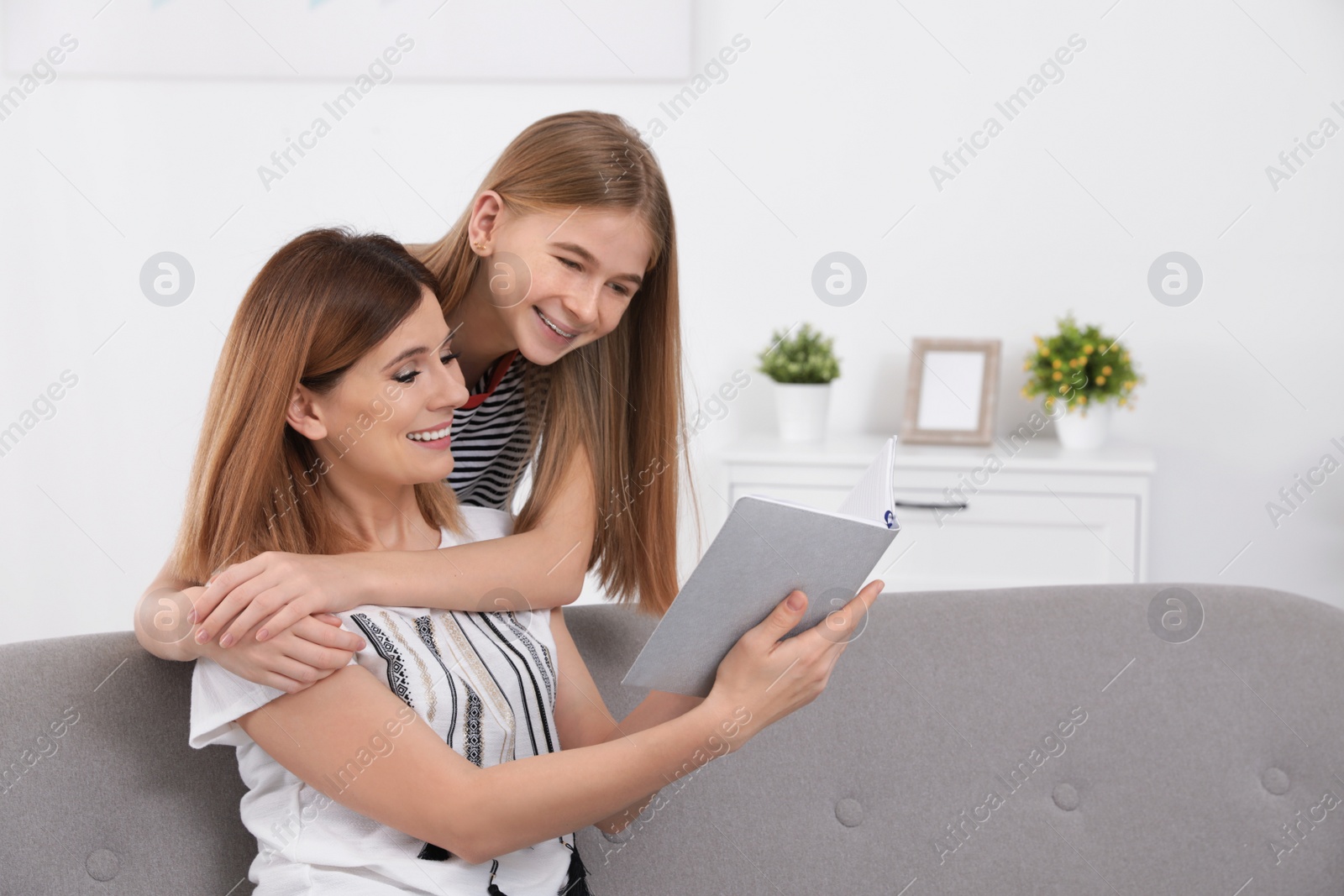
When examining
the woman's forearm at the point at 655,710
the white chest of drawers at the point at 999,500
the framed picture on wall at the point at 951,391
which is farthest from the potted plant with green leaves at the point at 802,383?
the woman's forearm at the point at 655,710

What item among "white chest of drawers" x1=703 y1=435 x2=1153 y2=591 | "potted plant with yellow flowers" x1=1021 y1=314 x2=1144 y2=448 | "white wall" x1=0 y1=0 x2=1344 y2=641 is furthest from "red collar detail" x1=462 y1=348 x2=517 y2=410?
"potted plant with yellow flowers" x1=1021 y1=314 x2=1144 y2=448

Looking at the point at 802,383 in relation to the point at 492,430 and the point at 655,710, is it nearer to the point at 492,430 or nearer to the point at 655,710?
the point at 492,430

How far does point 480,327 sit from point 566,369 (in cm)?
13

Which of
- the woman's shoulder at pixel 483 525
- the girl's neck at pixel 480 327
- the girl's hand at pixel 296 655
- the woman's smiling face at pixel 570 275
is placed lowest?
the girl's hand at pixel 296 655

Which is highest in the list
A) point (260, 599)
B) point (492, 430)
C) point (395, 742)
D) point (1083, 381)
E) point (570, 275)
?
point (1083, 381)

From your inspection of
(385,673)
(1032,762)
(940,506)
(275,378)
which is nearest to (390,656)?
(385,673)

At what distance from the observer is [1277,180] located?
301cm

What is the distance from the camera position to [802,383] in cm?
300

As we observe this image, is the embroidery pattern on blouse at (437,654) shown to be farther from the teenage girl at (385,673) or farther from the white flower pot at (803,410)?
the white flower pot at (803,410)

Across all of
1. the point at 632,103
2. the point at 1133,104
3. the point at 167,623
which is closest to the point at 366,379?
the point at 167,623

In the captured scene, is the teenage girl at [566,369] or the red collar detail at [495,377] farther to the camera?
the red collar detail at [495,377]

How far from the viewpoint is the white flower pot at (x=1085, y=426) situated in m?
2.87

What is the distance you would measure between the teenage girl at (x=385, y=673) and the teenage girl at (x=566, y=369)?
41mm

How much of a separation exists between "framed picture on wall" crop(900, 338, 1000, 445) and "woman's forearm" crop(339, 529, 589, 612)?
1.77 metres
